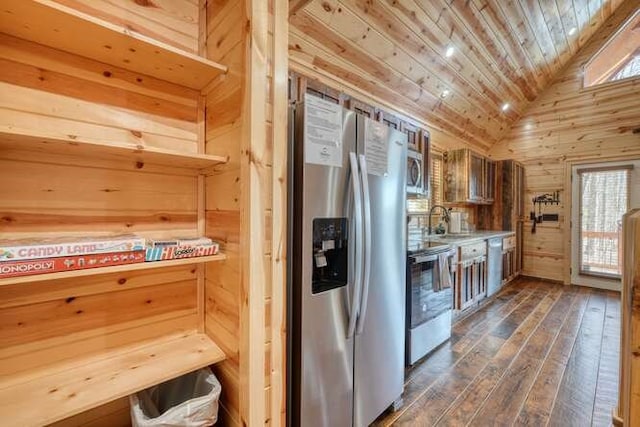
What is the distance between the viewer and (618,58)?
4836mm

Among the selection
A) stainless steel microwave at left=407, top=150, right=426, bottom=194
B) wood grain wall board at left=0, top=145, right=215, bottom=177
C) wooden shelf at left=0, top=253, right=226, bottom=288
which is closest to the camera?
wooden shelf at left=0, top=253, right=226, bottom=288

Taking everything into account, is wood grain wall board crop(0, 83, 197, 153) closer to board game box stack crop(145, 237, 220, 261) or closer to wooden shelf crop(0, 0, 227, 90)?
wooden shelf crop(0, 0, 227, 90)

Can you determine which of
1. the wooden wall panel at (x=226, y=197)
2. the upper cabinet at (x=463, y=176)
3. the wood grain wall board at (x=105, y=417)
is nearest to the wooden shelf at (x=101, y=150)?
the wooden wall panel at (x=226, y=197)

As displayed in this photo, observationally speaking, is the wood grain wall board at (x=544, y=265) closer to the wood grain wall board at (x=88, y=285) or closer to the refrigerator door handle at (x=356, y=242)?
the refrigerator door handle at (x=356, y=242)

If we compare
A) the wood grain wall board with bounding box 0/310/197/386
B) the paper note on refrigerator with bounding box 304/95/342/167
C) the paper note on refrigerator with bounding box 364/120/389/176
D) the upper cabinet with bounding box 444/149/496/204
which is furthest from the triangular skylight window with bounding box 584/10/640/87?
the wood grain wall board with bounding box 0/310/197/386

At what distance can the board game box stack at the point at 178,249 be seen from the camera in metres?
1.13

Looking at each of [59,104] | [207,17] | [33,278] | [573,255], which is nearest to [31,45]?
[59,104]

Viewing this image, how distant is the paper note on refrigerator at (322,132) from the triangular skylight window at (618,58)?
19.6ft

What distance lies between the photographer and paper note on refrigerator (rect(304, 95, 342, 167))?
1.33 m

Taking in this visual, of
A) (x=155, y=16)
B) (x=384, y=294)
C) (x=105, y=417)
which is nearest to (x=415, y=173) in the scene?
(x=384, y=294)

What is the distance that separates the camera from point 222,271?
136 cm

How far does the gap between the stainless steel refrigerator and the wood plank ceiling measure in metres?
1.02

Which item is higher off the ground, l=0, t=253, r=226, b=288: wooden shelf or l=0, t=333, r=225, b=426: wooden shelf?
l=0, t=253, r=226, b=288: wooden shelf

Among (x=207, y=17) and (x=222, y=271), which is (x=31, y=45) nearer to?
(x=207, y=17)
